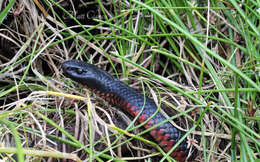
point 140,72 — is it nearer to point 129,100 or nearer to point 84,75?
point 129,100

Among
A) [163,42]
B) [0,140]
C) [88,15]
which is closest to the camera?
[0,140]

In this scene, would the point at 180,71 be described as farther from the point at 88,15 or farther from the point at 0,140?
the point at 0,140

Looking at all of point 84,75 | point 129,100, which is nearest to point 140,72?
point 129,100

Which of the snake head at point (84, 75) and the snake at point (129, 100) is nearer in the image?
the snake at point (129, 100)

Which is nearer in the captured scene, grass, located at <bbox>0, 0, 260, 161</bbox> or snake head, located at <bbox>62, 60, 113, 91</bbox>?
grass, located at <bbox>0, 0, 260, 161</bbox>

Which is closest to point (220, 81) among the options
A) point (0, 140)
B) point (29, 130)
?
point (29, 130)
